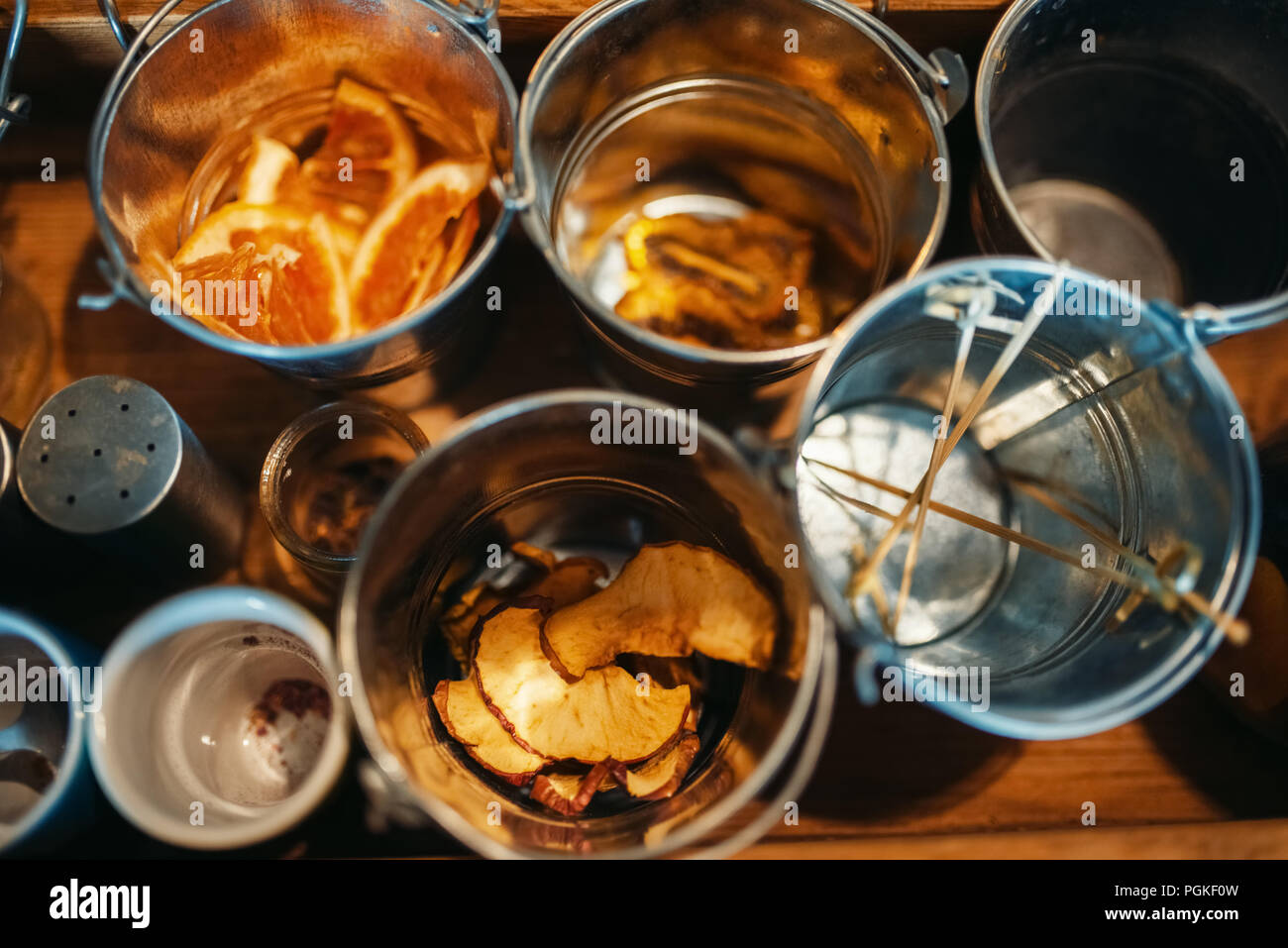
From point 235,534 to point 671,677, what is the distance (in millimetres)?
251

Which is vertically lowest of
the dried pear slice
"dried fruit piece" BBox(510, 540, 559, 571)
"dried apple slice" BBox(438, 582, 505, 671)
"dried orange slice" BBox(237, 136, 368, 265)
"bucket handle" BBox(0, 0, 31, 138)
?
the dried pear slice

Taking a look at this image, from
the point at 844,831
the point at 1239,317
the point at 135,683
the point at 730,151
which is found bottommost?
the point at 844,831

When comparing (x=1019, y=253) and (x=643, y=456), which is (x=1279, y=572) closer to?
(x=1019, y=253)

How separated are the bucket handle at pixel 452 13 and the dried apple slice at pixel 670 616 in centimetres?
27

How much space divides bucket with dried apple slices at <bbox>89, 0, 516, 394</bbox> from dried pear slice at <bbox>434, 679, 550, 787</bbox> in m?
0.18

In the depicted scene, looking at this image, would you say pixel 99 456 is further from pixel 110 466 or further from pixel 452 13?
pixel 452 13

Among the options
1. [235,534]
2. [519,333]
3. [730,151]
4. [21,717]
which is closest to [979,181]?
[730,151]

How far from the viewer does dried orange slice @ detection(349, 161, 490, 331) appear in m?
0.49

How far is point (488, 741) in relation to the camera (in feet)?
1.46

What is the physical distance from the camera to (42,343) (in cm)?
53

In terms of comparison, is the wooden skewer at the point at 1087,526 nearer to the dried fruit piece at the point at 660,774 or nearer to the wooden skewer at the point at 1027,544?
the wooden skewer at the point at 1027,544

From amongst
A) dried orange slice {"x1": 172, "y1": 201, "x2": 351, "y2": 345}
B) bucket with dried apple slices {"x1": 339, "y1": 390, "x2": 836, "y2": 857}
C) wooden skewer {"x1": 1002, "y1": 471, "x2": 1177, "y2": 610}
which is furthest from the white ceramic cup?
wooden skewer {"x1": 1002, "y1": 471, "x2": 1177, "y2": 610}

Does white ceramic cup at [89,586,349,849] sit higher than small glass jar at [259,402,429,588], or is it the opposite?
small glass jar at [259,402,429,588]

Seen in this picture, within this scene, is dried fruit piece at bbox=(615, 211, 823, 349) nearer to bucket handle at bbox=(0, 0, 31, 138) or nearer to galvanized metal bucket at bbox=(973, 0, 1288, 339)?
galvanized metal bucket at bbox=(973, 0, 1288, 339)
